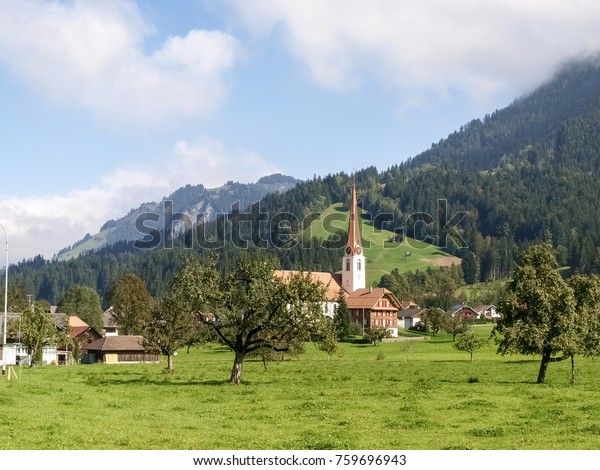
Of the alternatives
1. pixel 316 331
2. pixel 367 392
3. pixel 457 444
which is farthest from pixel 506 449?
pixel 316 331

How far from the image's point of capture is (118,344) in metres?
116

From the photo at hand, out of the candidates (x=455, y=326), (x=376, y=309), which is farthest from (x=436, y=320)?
(x=376, y=309)

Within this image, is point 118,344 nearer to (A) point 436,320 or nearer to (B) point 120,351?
(B) point 120,351

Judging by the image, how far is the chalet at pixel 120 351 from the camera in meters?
115

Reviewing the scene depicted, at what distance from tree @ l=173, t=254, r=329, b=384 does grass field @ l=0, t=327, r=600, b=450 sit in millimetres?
3967

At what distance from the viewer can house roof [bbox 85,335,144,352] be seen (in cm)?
11525

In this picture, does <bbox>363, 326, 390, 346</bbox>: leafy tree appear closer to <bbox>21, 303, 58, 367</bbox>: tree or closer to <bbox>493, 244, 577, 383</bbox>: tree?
<bbox>21, 303, 58, 367</bbox>: tree

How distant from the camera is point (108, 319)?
19175 centimetres

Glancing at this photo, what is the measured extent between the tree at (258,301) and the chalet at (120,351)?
6504 cm

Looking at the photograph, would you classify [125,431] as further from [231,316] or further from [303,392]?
[231,316]

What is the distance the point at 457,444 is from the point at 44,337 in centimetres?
7508

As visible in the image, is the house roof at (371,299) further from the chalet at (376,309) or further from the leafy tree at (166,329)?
the leafy tree at (166,329)

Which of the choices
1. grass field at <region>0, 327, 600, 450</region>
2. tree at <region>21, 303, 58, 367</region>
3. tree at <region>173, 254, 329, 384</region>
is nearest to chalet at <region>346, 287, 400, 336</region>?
tree at <region>21, 303, 58, 367</region>

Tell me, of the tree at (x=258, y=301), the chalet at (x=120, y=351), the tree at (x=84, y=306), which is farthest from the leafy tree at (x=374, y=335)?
the tree at (x=258, y=301)
